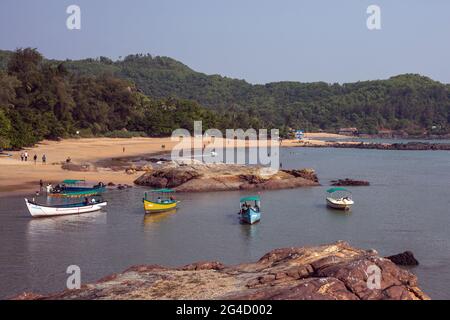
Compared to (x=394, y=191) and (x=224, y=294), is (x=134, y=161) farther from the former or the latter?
(x=224, y=294)

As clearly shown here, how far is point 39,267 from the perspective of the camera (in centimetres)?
2202

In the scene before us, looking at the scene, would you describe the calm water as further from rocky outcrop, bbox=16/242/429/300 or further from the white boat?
rocky outcrop, bbox=16/242/429/300

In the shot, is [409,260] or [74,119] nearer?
[409,260]

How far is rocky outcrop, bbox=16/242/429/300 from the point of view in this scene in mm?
12438

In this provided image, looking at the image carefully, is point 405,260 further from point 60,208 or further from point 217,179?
point 217,179

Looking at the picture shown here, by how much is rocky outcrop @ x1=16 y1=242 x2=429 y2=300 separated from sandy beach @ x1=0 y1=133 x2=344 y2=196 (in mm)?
27847

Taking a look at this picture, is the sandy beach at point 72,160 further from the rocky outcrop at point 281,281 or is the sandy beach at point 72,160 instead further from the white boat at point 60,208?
the rocky outcrop at point 281,281

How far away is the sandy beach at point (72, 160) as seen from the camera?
45.8m

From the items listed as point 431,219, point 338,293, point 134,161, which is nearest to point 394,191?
point 431,219

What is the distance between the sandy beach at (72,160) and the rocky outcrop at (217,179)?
3446 mm

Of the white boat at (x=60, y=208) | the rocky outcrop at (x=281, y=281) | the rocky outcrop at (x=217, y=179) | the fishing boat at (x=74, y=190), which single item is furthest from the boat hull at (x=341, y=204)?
the rocky outcrop at (x=281, y=281)

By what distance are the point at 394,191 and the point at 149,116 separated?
227 feet

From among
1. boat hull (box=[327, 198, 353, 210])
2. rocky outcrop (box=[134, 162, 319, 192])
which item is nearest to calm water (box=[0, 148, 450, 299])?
boat hull (box=[327, 198, 353, 210])

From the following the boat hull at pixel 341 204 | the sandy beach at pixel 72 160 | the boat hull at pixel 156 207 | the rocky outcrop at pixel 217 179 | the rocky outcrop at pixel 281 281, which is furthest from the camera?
the sandy beach at pixel 72 160
